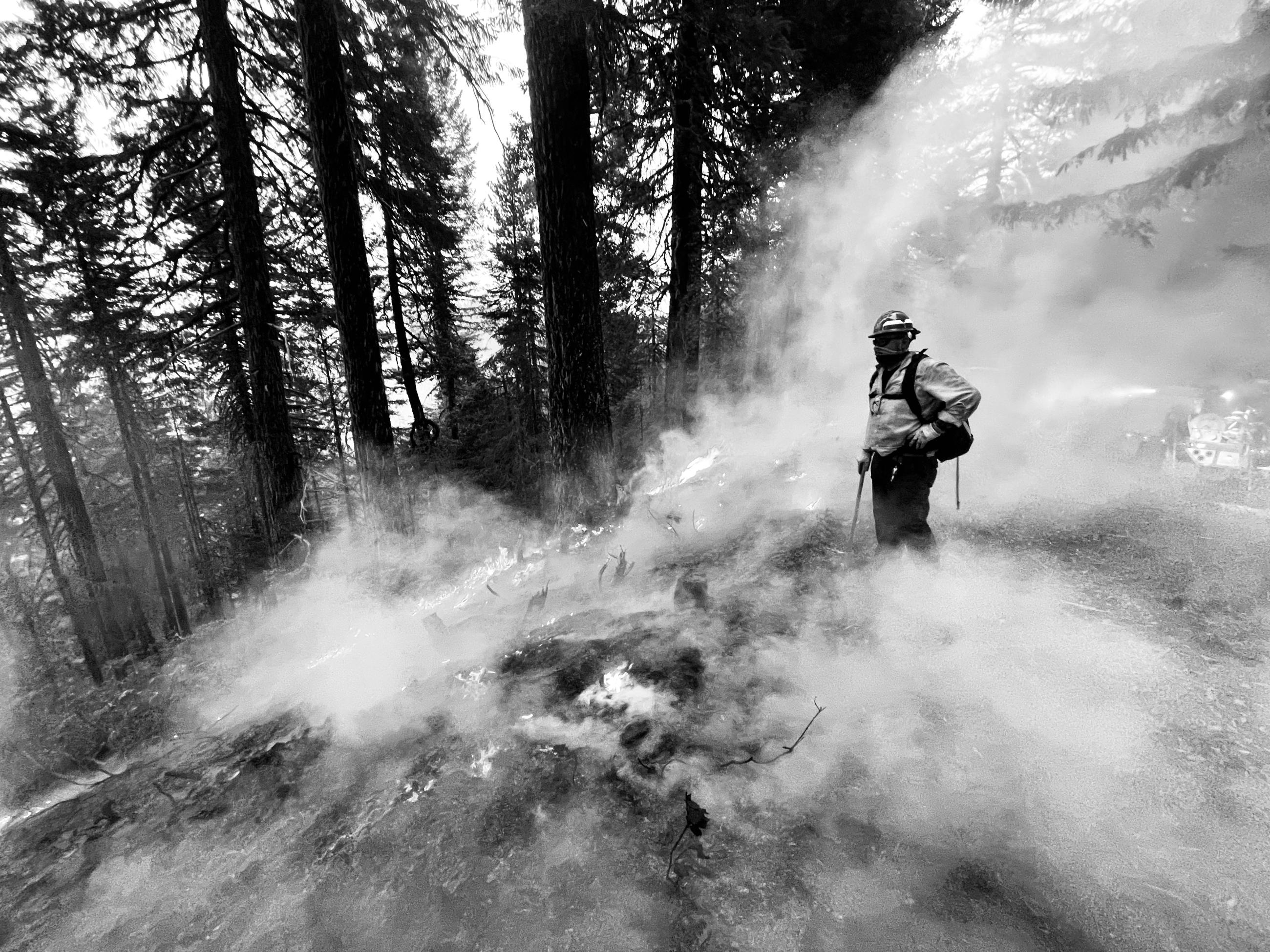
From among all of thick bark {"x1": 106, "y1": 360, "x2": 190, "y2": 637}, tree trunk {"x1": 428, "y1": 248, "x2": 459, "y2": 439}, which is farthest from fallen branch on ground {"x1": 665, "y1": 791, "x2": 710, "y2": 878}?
thick bark {"x1": 106, "y1": 360, "x2": 190, "y2": 637}

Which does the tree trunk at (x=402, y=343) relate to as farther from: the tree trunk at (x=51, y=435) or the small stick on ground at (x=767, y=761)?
the small stick on ground at (x=767, y=761)

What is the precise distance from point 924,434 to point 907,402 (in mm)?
294

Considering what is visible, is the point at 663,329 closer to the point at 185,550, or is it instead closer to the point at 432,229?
the point at 432,229

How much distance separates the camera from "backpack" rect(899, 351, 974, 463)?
13.0 feet

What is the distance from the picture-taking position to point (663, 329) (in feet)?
71.2

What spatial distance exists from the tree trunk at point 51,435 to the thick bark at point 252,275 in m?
7.99

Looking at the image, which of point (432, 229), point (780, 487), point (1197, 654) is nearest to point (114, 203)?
point (432, 229)

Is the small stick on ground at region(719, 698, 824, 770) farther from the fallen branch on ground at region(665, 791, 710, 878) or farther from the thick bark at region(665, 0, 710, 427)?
the thick bark at region(665, 0, 710, 427)

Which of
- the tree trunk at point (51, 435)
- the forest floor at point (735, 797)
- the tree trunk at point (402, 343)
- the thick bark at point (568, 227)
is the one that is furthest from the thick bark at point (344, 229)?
the tree trunk at point (51, 435)

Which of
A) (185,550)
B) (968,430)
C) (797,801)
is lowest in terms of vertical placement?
(185,550)

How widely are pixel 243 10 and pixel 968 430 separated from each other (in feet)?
31.1

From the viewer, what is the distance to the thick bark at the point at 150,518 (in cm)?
1676

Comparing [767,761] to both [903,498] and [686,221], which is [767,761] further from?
[686,221]

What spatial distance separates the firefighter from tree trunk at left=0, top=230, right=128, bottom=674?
50.6 ft
